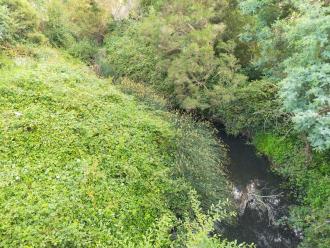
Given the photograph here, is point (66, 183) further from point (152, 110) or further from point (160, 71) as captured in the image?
point (160, 71)

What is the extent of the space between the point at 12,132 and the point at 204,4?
8.36 metres

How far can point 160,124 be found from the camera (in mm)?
9461

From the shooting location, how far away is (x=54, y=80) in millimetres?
9695

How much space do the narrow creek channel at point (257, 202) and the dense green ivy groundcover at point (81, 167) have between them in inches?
86.6

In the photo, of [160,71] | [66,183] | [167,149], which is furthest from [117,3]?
[66,183]

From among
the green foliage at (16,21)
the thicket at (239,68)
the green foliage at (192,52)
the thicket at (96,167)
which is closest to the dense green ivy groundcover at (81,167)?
the thicket at (96,167)

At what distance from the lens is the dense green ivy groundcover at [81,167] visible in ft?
19.8

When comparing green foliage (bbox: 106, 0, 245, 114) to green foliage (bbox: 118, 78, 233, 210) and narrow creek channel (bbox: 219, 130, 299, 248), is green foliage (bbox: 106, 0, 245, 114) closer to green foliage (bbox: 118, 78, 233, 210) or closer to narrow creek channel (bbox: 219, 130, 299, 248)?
green foliage (bbox: 118, 78, 233, 210)

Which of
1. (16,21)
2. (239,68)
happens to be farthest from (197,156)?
(16,21)

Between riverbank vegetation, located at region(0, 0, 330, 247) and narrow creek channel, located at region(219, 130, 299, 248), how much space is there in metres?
0.41

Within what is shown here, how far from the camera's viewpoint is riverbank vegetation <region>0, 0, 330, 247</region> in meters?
6.44

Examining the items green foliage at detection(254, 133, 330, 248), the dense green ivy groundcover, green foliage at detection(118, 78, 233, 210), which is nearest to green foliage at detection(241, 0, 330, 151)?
green foliage at detection(254, 133, 330, 248)

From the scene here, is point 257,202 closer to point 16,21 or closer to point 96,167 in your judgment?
point 96,167

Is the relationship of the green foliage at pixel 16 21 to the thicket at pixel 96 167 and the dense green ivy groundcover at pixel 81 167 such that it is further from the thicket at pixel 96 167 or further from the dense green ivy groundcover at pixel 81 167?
the dense green ivy groundcover at pixel 81 167
